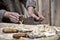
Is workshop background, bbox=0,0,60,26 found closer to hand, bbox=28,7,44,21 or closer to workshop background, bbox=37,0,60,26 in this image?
workshop background, bbox=37,0,60,26

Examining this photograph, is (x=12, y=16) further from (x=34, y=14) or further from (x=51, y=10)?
(x=51, y=10)

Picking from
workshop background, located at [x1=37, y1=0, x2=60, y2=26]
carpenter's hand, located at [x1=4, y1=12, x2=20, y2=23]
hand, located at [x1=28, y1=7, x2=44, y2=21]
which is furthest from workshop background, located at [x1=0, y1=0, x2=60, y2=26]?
carpenter's hand, located at [x1=4, y1=12, x2=20, y2=23]

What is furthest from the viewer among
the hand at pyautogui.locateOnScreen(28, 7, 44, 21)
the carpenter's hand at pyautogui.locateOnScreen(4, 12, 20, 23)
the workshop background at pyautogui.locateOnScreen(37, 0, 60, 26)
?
the workshop background at pyautogui.locateOnScreen(37, 0, 60, 26)

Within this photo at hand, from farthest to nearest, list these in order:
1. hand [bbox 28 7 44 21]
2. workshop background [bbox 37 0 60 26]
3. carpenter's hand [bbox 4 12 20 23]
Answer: workshop background [bbox 37 0 60 26] < hand [bbox 28 7 44 21] < carpenter's hand [bbox 4 12 20 23]

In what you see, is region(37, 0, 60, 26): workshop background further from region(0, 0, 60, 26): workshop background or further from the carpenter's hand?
the carpenter's hand

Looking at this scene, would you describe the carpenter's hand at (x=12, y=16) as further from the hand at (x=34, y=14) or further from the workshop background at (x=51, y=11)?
the workshop background at (x=51, y=11)

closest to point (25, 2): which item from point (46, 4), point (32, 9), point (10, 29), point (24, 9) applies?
point (24, 9)

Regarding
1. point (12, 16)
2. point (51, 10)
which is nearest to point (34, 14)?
point (12, 16)

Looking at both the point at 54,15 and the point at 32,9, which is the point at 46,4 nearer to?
the point at 54,15

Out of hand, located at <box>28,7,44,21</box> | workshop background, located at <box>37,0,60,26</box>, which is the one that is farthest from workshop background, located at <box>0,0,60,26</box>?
hand, located at <box>28,7,44,21</box>

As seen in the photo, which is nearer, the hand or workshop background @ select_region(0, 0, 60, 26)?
the hand

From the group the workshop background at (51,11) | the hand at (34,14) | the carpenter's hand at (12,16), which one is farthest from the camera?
the workshop background at (51,11)

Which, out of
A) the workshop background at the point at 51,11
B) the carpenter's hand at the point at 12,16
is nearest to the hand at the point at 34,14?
the carpenter's hand at the point at 12,16

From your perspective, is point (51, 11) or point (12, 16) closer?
point (12, 16)
